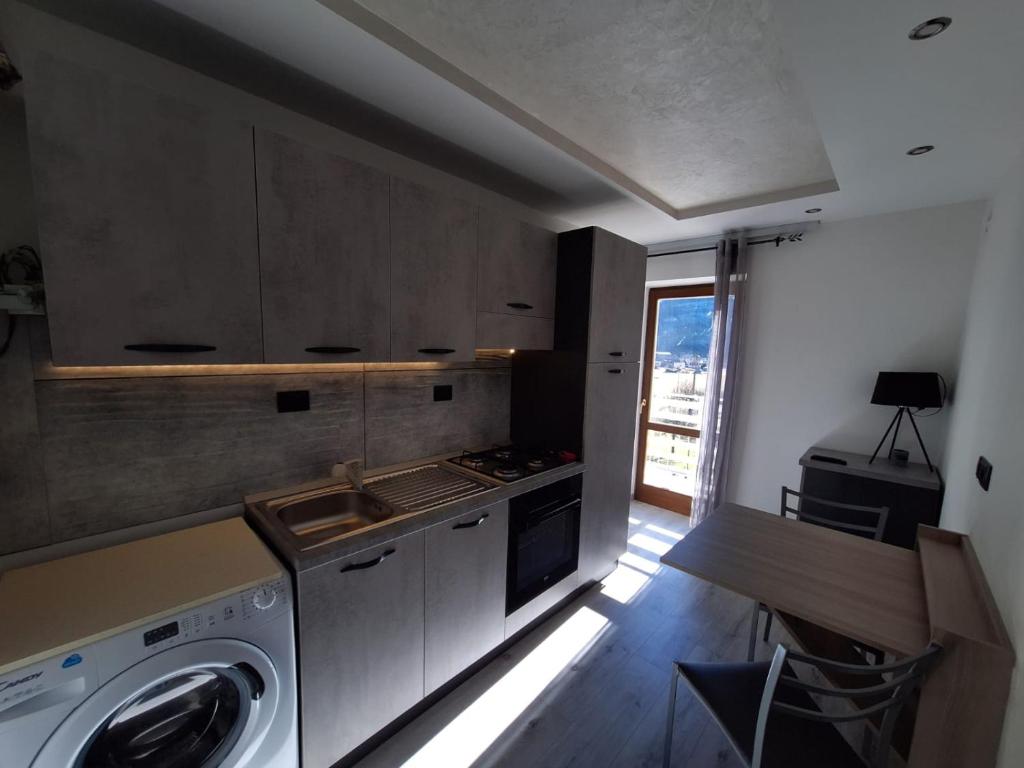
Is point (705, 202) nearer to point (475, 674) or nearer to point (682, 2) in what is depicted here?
point (682, 2)

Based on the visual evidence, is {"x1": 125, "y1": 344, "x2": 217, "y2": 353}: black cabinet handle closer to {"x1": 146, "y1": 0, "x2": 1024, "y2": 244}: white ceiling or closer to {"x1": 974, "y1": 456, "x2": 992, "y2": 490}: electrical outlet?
{"x1": 146, "y1": 0, "x2": 1024, "y2": 244}: white ceiling

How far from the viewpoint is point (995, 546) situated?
120 cm

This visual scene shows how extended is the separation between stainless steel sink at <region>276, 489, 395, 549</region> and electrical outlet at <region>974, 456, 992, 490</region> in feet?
7.11

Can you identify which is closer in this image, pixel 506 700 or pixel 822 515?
pixel 506 700

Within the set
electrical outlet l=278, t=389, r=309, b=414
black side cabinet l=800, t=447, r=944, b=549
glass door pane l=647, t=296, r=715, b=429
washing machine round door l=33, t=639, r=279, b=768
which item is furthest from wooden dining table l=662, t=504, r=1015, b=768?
glass door pane l=647, t=296, r=715, b=429

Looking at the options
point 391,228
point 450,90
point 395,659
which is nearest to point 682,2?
point 450,90

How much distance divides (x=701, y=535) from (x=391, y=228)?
1893 mm

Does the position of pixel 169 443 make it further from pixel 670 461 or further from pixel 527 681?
pixel 670 461

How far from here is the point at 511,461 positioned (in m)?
2.28

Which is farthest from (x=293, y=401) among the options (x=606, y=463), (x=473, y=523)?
(x=606, y=463)

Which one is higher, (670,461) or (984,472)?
(984,472)

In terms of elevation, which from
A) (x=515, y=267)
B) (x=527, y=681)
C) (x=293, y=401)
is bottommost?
(x=527, y=681)

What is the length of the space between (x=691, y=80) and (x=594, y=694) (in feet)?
8.91

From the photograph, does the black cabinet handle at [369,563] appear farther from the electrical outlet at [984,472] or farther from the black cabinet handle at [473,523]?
the electrical outlet at [984,472]
